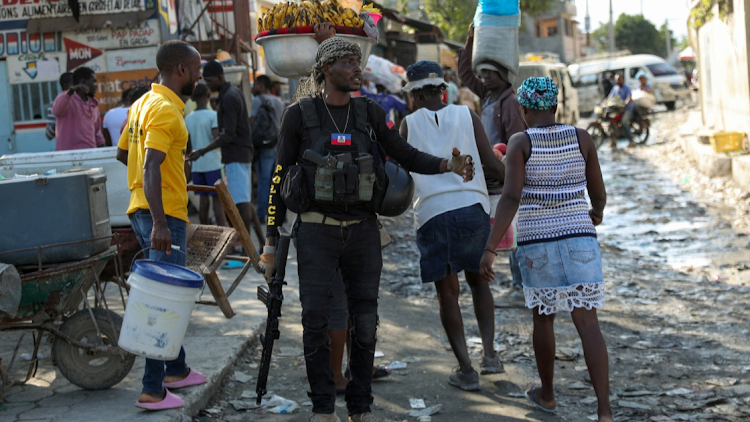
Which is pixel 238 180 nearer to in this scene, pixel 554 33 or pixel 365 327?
pixel 365 327

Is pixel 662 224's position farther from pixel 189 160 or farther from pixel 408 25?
pixel 408 25

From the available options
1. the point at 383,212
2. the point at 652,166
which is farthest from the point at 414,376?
the point at 652,166

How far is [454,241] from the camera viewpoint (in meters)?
5.00

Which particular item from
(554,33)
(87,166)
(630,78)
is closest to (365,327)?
(87,166)

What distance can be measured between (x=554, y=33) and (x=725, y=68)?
175 ft

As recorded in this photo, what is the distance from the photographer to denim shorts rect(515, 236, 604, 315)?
4180 millimetres

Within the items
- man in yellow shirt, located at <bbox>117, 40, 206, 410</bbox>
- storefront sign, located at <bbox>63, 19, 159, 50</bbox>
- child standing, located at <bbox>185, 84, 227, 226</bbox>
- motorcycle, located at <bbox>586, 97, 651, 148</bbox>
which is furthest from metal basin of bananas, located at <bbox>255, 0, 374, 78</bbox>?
motorcycle, located at <bbox>586, 97, 651, 148</bbox>

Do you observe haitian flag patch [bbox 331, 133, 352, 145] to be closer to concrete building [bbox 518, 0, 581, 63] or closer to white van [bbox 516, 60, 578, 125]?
white van [bbox 516, 60, 578, 125]

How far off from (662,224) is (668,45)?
68826mm

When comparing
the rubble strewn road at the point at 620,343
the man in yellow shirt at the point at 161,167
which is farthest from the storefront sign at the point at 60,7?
the man in yellow shirt at the point at 161,167

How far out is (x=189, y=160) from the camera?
28.2 ft

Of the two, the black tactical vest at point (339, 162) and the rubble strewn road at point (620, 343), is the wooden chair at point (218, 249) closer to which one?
the rubble strewn road at point (620, 343)

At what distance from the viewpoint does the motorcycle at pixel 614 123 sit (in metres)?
22.1

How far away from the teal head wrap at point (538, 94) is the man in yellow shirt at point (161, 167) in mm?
1765
